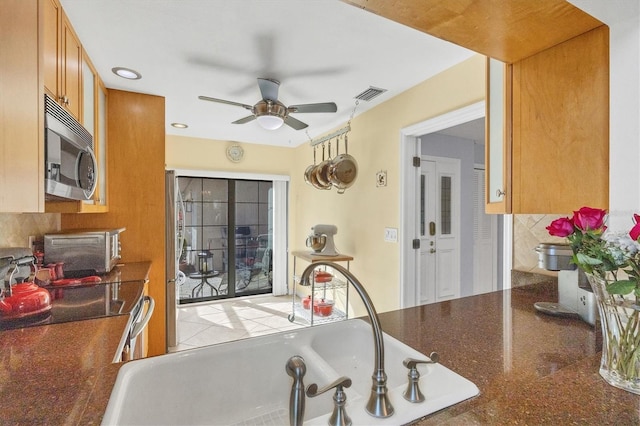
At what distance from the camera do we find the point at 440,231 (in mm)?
3443

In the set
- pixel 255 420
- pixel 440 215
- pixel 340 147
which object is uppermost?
pixel 340 147

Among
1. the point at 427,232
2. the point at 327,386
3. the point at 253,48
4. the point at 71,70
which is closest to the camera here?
the point at 327,386

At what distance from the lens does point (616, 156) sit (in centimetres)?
96

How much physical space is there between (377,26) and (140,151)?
7.11ft

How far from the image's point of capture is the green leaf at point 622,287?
70 centimetres

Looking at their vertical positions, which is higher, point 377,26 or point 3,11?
point 377,26

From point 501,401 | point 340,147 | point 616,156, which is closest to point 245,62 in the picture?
point 340,147

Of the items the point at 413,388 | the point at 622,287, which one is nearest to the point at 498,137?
the point at 622,287

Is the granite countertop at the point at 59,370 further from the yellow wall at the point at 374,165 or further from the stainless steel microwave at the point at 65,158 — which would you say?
the yellow wall at the point at 374,165

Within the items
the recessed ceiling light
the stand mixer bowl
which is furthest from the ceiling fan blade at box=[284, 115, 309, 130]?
the stand mixer bowl

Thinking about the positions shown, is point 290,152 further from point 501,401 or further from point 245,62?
point 501,401

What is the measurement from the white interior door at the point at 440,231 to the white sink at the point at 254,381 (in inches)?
96.6

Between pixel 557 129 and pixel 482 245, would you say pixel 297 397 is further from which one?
pixel 482 245

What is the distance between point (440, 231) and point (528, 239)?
1.85 m
